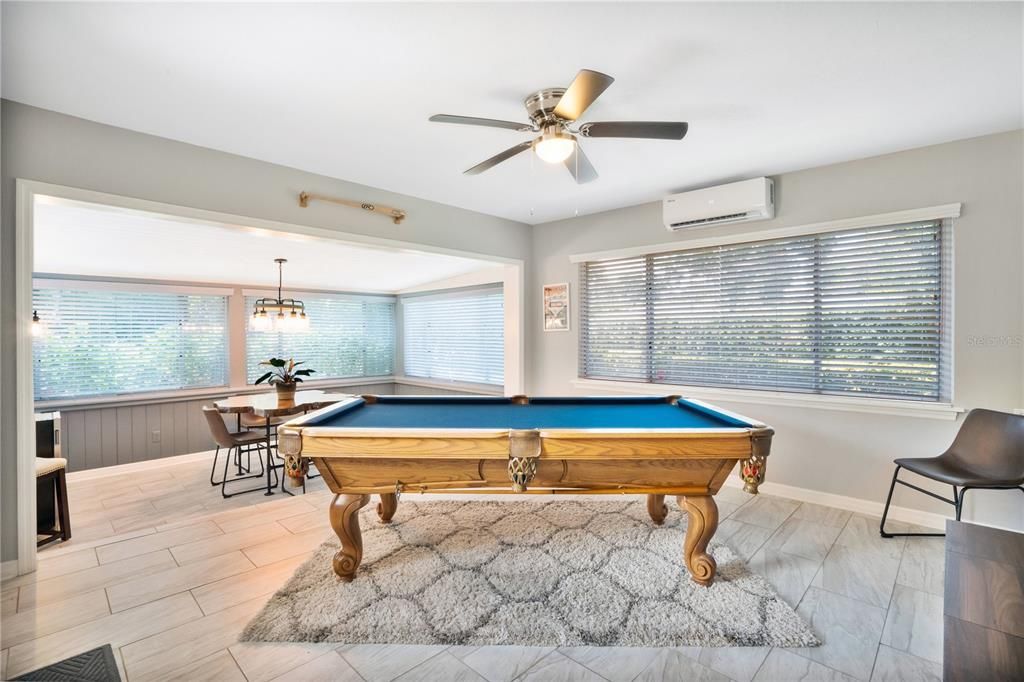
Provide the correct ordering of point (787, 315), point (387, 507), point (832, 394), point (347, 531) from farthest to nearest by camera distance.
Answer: point (787, 315)
point (832, 394)
point (387, 507)
point (347, 531)

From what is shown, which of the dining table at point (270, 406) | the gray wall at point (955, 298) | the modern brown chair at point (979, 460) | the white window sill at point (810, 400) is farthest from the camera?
the dining table at point (270, 406)

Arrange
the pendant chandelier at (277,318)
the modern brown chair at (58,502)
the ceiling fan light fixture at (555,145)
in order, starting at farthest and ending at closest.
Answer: the pendant chandelier at (277,318) < the modern brown chair at (58,502) < the ceiling fan light fixture at (555,145)

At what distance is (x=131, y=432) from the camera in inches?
198

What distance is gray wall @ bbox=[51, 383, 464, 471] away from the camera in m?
4.71

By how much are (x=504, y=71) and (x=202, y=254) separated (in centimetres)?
400

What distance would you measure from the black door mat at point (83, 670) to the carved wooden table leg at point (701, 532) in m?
2.39

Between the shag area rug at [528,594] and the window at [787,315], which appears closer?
the shag area rug at [528,594]

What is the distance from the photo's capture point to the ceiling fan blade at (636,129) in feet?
6.38

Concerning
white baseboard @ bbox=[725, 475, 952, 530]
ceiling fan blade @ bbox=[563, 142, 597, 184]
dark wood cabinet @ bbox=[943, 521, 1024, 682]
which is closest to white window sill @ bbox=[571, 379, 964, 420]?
white baseboard @ bbox=[725, 475, 952, 530]

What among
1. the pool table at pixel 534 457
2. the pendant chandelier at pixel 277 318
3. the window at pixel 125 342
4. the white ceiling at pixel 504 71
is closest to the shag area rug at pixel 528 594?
the pool table at pixel 534 457

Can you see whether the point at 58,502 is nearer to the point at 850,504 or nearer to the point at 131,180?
the point at 131,180

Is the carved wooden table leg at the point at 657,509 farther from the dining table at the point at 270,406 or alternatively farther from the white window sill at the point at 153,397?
the white window sill at the point at 153,397

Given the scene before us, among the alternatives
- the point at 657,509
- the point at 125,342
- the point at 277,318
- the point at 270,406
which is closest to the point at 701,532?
the point at 657,509

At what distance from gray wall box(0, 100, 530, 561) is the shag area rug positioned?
5.78 feet
